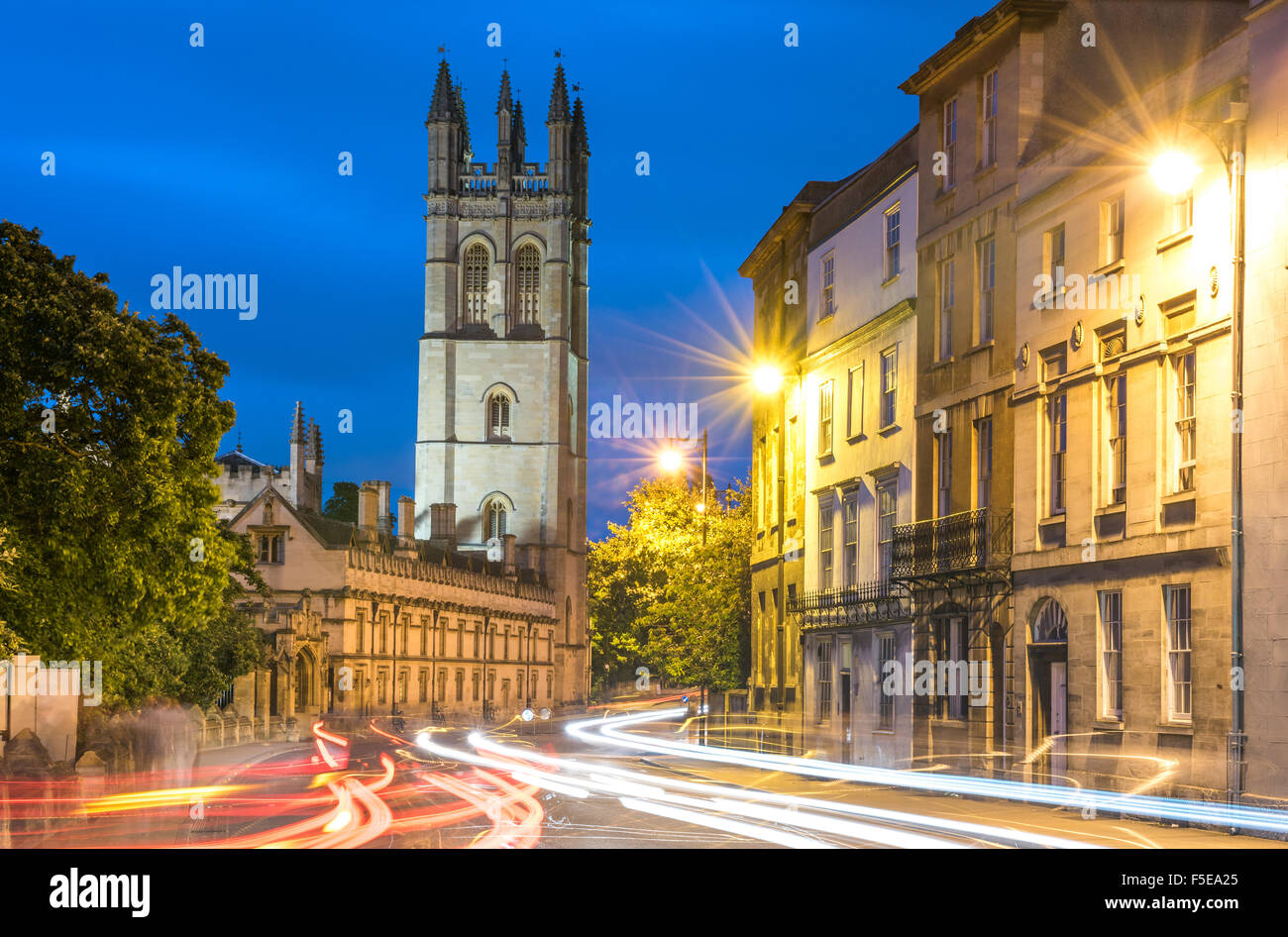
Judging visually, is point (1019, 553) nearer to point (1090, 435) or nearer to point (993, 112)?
point (1090, 435)

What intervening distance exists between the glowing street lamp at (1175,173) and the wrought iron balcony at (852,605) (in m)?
13.3

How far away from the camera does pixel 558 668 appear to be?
122 metres

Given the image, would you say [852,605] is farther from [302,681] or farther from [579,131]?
[579,131]

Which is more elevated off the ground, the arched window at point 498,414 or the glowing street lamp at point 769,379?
the arched window at point 498,414

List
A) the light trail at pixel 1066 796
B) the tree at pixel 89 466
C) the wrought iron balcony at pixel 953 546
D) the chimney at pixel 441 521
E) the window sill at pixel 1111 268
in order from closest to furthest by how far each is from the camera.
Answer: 1. the light trail at pixel 1066 796
2. the window sill at pixel 1111 268
3. the tree at pixel 89 466
4. the wrought iron balcony at pixel 953 546
5. the chimney at pixel 441 521

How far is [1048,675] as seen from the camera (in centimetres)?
3011

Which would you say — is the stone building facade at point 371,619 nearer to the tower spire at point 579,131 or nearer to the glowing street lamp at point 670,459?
the glowing street lamp at point 670,459

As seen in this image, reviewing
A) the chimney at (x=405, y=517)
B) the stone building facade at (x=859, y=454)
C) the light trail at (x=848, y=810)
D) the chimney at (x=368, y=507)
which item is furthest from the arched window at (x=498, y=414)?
the light trail at (x=848, y=810)

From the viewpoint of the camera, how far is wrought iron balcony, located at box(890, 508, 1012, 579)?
3164cm

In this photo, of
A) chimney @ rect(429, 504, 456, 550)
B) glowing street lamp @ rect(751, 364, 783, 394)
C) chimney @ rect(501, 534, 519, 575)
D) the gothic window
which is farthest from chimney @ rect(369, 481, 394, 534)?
glowing street lamp @ rect(751, 364, 783, 394)

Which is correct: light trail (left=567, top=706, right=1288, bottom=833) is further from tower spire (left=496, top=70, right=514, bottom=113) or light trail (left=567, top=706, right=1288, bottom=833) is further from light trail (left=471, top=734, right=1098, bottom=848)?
tower spire (left=496, top=70, right=514, bottom=113)

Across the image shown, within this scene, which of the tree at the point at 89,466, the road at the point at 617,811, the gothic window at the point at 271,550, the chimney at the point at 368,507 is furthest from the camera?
the chimney at the point at 368,507

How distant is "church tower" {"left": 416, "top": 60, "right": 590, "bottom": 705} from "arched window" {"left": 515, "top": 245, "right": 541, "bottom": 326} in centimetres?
11

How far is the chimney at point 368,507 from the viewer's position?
8575 centimetres
